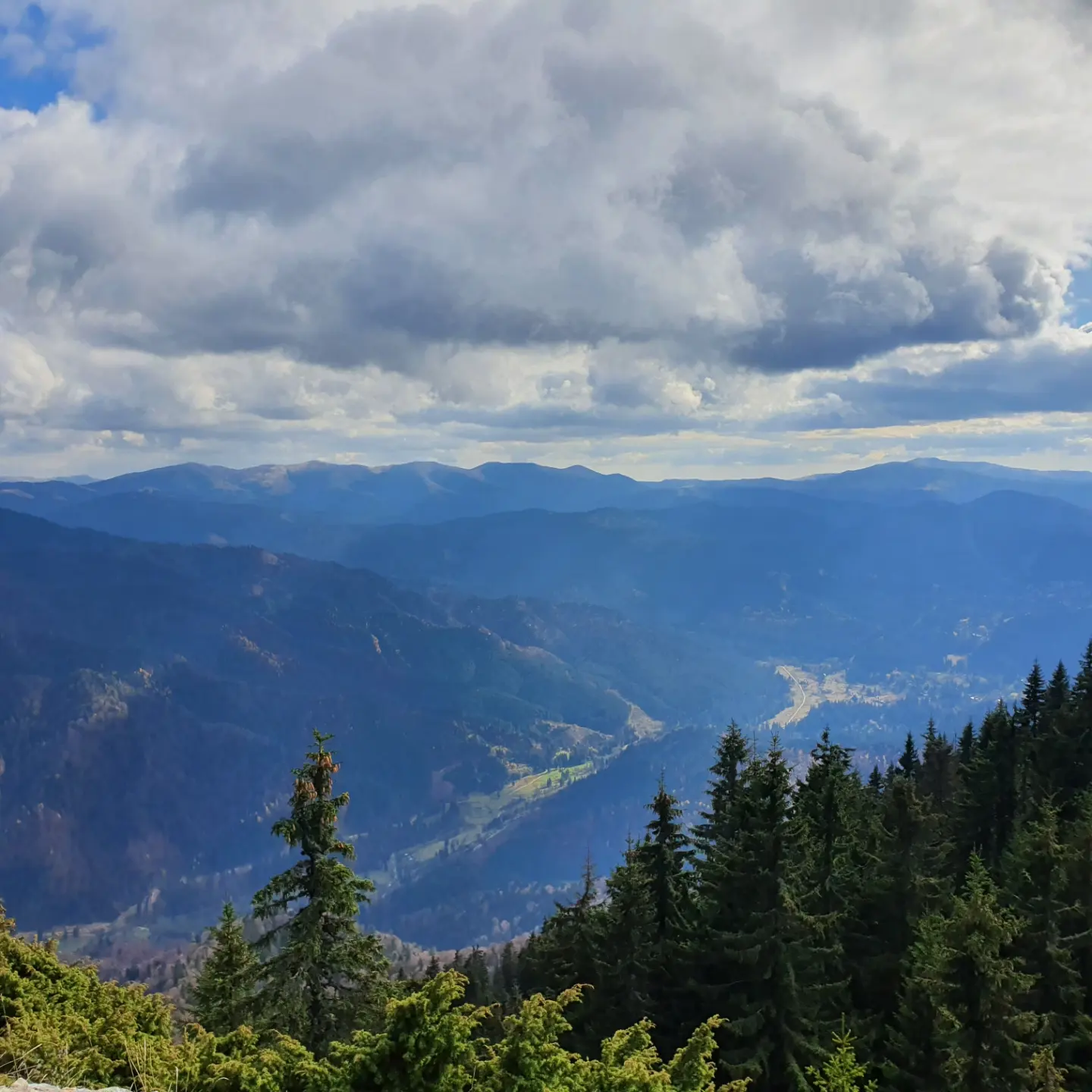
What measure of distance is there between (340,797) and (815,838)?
1972 cm

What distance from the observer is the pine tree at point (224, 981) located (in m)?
29.6

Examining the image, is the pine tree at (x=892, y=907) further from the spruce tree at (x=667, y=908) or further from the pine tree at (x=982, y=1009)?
the pine tree at (x=982, y=1009)

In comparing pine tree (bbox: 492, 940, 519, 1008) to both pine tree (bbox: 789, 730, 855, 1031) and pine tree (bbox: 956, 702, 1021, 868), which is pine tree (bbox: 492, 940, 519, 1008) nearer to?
pine tree (bbox: 789, 730, 855, 1031)

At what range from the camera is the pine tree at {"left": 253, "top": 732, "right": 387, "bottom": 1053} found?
21391 millimetres

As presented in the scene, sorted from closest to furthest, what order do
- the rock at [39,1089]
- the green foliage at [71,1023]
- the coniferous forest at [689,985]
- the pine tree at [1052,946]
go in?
the rock at [39,1089] → the coniferous forest at [689,985] → the green foliage at [71,1023] → the pine tree at [1052,946]

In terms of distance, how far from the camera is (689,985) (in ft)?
81.7

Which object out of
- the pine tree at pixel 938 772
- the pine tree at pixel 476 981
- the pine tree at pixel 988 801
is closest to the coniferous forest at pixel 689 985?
the pine tree at pixel 988 801

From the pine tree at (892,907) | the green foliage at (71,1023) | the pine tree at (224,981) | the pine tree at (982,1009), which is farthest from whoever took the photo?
the pine tree at (224,981)

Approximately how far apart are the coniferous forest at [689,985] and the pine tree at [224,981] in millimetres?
95

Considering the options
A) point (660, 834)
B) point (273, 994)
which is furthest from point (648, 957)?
point (273, 994)

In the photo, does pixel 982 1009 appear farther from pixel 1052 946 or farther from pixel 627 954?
pixel 627 954

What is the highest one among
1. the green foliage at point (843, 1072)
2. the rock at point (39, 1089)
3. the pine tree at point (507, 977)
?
the rock at point (39, 1089)

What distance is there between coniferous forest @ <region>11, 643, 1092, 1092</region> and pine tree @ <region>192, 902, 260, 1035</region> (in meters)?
0.10

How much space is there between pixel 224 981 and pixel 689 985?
717 inches
